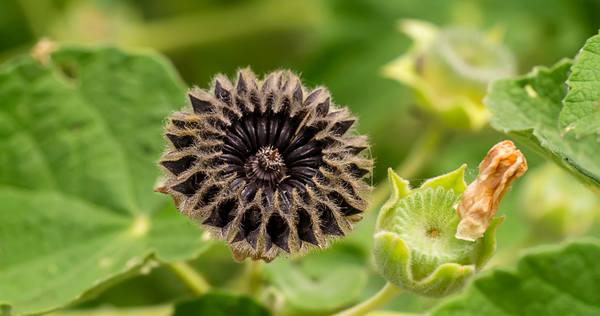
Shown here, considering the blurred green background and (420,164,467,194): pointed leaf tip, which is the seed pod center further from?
the blurred green background

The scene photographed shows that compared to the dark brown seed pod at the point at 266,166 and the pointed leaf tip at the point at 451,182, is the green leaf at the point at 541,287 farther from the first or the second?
the dark brown seed pod at the point at 266,166

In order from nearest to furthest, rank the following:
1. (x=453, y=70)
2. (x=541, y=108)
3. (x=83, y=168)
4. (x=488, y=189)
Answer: (x=488, y=189)
(x=541, y=108)
(x=83, y=168)
(x=453, y=70)

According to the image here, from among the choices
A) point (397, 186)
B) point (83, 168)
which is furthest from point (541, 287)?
point (83, 168)

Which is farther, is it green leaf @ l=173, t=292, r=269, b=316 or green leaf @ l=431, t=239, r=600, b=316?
green leaf @ l=173, t=292, r=269, b=316

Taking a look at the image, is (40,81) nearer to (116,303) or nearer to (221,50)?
(116,303)

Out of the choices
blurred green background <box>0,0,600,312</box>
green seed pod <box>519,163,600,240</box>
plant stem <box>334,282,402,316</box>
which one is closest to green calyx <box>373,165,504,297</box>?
plant stem <box>334,282,402,316</box>

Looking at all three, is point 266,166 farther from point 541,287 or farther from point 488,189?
point 541,287
